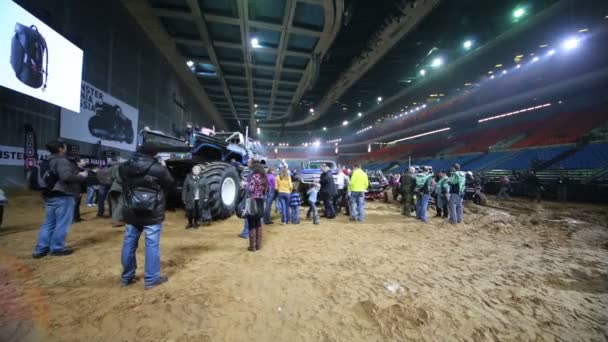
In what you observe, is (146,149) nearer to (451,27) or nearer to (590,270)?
(590,270)

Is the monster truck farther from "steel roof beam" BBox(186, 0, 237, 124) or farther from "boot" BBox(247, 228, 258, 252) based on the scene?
"steel roof beam" BBox(186, 0, 237, 124)

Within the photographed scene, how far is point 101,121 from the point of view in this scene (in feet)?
27.7

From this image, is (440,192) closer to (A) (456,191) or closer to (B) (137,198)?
(A) (456,191)

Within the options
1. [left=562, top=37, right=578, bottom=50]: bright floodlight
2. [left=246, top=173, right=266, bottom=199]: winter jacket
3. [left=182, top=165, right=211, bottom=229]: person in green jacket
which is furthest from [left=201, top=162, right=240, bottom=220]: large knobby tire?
[left=562, top=37, right=578, bottom=50]: bright floodlight

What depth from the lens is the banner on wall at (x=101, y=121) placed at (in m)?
7.33

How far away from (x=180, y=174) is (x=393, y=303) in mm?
5940

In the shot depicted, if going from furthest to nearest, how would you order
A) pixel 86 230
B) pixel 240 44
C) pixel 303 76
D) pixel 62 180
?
1. pixel 303 76
2. pixel 240 44
3. pixel 86 230
4. pixel 62 180

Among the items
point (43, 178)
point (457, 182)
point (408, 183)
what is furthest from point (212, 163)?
point (457, 182)

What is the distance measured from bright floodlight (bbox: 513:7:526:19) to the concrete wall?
17.2m

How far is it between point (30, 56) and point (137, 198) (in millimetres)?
5972

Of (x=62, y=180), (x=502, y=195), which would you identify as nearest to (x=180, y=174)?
(x=62, y=180)

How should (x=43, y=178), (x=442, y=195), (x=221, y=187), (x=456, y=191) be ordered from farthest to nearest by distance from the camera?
(x=442, y=195) → (x=456, y=191) → (x=221, y=187) → (x=43, y=178)

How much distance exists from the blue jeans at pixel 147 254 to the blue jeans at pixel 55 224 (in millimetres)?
1593

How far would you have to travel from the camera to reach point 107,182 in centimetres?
531
